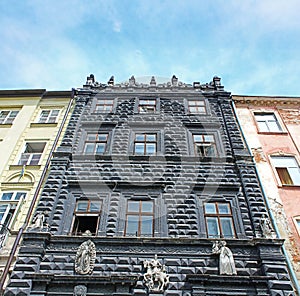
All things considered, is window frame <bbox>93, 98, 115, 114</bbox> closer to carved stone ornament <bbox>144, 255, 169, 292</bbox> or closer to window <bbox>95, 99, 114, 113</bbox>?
window <bbox>95, 99, 114, 113</bbox>

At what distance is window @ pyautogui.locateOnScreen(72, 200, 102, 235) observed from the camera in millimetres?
11445

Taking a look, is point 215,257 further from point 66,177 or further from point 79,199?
point 66,177

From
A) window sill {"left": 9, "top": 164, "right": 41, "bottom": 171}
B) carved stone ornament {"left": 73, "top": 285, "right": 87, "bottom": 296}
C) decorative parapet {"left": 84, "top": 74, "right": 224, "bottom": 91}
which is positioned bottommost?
carved stone ornament {"left": 73, "top": 285, "right": 87, "bottom": 296}

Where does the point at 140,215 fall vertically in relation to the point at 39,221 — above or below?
above

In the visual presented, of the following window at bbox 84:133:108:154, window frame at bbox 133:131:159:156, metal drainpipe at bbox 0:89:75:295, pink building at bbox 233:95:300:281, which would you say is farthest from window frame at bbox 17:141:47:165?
pink building at bbox 233:95:300:281

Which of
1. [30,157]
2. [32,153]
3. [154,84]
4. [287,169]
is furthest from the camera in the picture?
[154,84]

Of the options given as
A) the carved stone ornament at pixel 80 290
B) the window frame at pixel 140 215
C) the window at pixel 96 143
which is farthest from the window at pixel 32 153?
the carved stone ornament at pixel 80 290

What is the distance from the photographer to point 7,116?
54.9 feet

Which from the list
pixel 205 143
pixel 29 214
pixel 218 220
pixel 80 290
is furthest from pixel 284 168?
pixel 29 214

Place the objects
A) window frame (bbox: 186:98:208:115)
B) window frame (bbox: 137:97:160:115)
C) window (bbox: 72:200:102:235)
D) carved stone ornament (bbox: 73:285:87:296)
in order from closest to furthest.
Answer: carved stone ornament (bbox: 73:285:87:296)
window (bbox: 72:200:102:235)
window frame (bbox: 186:98:208:115)
window frame (bbox: 137:97:160:115)

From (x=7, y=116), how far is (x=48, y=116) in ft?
7.43

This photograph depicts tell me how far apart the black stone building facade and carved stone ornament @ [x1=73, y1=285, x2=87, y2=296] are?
0.10 feet

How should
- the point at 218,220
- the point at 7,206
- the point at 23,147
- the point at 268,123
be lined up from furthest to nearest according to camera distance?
1. the point at 268,123
2. the point at 23,147
3. the point at 7,206
4. the point at 218,220

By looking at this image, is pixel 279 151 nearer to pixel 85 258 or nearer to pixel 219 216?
pixel 219 216
